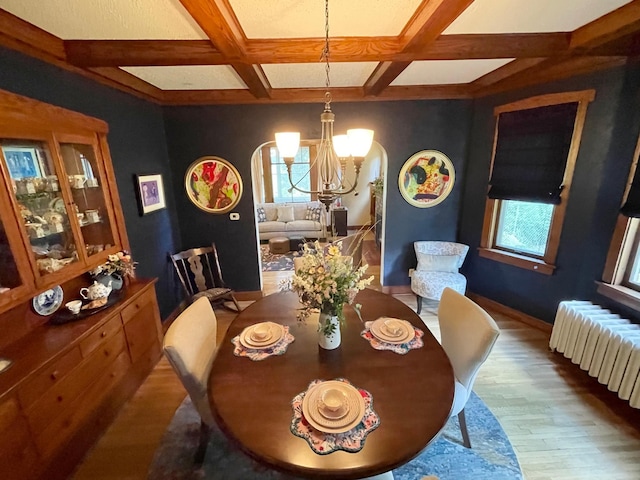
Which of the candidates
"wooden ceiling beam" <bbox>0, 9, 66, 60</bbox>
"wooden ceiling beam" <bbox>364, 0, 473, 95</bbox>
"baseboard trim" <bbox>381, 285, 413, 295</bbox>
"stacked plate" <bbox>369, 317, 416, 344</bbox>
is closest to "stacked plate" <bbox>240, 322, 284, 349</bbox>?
"stacked plate" <bbox>369, 317, 416, 344</bbox>

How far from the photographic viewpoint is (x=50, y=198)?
5.84 feet

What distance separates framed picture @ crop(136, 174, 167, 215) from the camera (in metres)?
2.76

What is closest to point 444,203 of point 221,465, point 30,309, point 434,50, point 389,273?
point 389,273

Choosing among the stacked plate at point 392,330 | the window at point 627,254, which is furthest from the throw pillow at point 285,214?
the window at point 627,254

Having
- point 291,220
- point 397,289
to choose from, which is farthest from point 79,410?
point 291,220

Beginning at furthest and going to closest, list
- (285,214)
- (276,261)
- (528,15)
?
(285,214) < (276,261) < (528,15)

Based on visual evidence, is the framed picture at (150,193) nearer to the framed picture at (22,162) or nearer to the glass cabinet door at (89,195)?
the glass cabinet door at (89,195)

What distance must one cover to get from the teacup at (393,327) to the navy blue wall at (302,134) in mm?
2020

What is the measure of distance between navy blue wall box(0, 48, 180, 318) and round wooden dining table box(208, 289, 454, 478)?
5.45 ft

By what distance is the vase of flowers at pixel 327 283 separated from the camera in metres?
1.42

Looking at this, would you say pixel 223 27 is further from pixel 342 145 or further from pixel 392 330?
pixel 392 330

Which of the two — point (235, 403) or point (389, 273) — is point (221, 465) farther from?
point (389, 273)

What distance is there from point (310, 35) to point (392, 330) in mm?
1877

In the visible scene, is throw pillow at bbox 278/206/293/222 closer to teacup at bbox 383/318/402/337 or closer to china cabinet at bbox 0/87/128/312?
china cabinet at bbox 0/87/128/312
